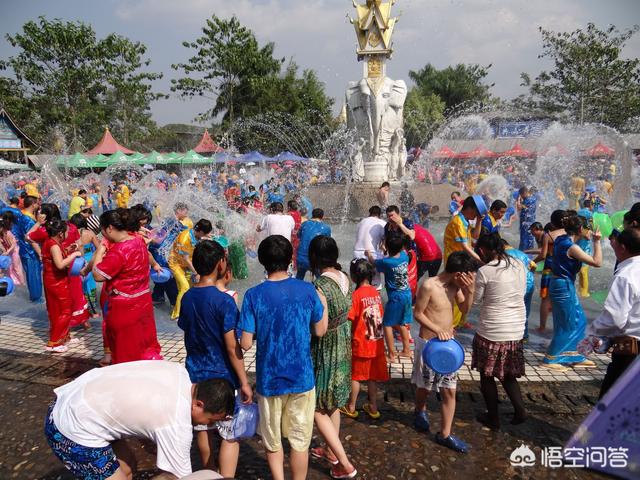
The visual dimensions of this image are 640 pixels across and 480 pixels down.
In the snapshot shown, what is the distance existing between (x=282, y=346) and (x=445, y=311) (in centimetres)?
136

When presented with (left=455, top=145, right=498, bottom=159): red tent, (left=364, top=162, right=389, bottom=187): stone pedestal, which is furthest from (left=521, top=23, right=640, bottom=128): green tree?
(left=364, top=162, right=389, bottom=187): stone pedestal

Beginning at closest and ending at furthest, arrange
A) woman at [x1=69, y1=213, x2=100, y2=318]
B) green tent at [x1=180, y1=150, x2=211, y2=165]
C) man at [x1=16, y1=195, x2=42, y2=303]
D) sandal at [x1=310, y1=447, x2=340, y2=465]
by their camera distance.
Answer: sandal at [x1=310, y1=447, x2=340, y2=465], woman at [x1=69, y1=213, x2=100, y2=318], man at [x1=16, y1=195, x2=42, y2=303], green tent at [x1=180, y1=150, x2=211, y2=165]

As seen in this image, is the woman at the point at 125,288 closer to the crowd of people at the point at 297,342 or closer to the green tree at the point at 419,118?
the crowd of people at the point at 297,342

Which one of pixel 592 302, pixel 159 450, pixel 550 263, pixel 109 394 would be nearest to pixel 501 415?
pixel 550 263

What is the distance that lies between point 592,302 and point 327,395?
18.2 ft

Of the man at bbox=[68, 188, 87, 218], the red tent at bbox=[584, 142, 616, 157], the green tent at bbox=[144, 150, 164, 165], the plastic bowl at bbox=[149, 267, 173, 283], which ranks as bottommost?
the plastic bowl at bbox=[149, 267, 173, 283]

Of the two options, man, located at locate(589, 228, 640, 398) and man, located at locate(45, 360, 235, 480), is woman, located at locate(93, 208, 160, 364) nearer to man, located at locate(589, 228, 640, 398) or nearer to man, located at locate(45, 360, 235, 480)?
man, located at locate(45, 360, 235, 480)

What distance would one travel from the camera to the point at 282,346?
269 cm

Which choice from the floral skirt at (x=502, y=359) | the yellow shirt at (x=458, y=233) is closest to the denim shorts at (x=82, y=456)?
the floral skirt at (x=502, y=359)

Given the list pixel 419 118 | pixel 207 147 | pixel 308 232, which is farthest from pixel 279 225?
pixel 419 118

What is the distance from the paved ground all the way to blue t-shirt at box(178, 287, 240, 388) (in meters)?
0.91

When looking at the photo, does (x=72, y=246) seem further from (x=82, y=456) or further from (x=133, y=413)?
(x=133, y=413)

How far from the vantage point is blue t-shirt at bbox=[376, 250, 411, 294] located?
4.86 m

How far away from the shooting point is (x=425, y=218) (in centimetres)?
890
